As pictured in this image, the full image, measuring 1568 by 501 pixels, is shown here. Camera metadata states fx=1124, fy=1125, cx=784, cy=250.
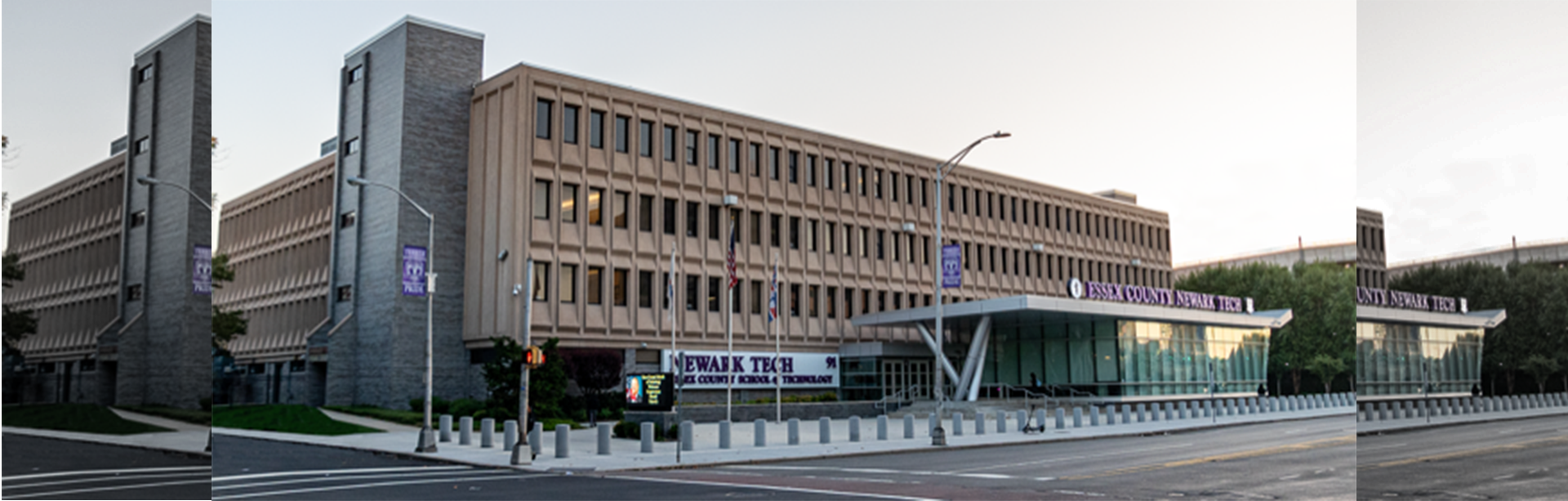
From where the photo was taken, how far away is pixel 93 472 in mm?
6699

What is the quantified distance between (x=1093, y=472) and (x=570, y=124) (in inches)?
1354

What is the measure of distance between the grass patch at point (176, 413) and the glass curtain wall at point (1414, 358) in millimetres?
8229

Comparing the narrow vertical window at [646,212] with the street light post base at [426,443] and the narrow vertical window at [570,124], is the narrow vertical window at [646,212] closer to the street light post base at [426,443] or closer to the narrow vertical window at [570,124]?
the narrow vertical window at [570,124]

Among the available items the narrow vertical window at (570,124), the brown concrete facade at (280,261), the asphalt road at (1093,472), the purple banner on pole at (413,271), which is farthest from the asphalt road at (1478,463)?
the brown concrete facade at (280,261)

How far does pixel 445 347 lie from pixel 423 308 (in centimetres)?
205

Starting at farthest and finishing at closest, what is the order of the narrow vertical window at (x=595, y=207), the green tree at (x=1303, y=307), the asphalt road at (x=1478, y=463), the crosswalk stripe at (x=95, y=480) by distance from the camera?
the green tree at (x=1303, y=307) → the narrow vertical window at (x=595, y=207) → the asphalt road at (x=1478, y=463) → the crosswalk stripe at (x=95, y=480)

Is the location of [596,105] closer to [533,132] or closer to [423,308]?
[533,132]

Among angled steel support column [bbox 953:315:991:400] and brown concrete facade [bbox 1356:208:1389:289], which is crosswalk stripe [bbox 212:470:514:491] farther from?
angled steel support column [bbox 953:315:991:400]

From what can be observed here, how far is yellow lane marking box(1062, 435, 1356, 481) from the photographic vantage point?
2123cm

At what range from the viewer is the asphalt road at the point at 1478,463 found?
9.79m

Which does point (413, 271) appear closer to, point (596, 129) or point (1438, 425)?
point (596, 129)

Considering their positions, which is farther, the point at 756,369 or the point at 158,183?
the point at 756,369

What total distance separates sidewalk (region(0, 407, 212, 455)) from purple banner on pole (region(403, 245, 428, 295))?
27.4 m

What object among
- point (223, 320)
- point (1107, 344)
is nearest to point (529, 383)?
point (223, 320)
